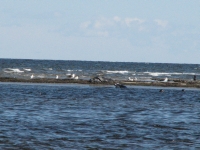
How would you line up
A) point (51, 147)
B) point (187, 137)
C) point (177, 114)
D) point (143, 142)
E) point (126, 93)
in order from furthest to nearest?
point (126, 93)
point (177, 114)
point (187, 137)
point (143, 142)
point (51, 147)

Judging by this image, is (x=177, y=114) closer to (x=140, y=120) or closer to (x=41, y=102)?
(x=140, y=120)

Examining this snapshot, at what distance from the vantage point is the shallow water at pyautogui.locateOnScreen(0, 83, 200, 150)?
2073cm

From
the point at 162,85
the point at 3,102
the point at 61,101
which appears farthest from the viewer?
the point at 162,85

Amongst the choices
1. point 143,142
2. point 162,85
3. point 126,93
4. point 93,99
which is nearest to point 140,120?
point 143,142

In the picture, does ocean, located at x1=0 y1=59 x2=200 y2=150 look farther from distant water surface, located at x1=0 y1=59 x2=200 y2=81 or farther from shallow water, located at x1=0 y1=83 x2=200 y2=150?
distant water surface, located at x1=0 y1=59 x2=200 y2=81

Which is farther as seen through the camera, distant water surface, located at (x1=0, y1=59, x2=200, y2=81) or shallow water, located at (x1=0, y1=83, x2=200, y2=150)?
distant water surface, located at (x1=0, y1=59, x2=200, y2=81)

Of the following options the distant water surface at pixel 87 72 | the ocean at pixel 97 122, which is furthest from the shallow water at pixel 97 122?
the distant water surface at pixel 87 72

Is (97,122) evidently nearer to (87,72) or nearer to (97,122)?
(97,122)

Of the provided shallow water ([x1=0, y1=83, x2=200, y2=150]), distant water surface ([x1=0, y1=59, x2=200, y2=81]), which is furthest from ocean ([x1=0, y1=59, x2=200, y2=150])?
distant water surface ([x1=0, y1=59, x2=200, y2=81])

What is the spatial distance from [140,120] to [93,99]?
41.5ft

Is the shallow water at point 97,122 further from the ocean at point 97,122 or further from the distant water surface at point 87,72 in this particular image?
the distant water surface at point 87,72

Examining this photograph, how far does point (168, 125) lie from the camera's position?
Answer: 26.3 meters

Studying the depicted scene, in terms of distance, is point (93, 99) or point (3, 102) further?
point (93, 99)

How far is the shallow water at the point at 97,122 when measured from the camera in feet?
68.0
